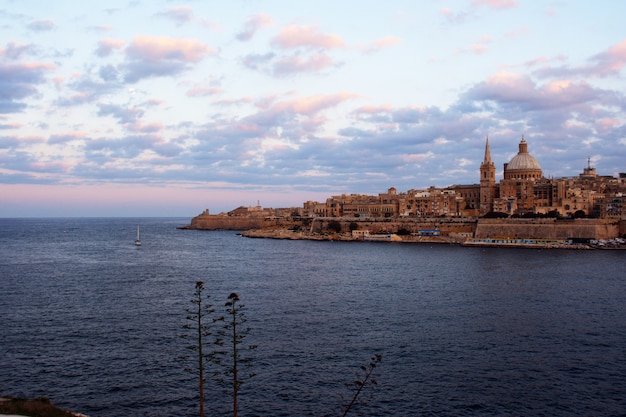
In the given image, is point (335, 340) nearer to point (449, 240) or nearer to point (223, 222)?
point (449, 240)

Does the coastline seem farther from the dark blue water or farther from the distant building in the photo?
the dark blue water

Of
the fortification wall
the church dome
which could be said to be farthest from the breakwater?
the church dome

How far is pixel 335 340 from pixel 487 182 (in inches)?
2936

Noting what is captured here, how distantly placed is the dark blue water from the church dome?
52839 millimetres

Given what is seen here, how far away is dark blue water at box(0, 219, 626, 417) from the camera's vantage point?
49.9 feet

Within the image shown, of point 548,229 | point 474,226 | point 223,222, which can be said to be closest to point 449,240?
point 474,226

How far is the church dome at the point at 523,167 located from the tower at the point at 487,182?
2.80m

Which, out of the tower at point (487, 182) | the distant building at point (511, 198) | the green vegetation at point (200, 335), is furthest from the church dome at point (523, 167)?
the green vegetation at point (200, 335)

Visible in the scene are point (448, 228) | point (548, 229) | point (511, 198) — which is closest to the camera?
point (548, 229)

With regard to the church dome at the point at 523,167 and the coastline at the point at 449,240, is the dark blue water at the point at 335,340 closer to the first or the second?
the coastline at the point at 449,240

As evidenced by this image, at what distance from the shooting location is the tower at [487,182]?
3479 inches

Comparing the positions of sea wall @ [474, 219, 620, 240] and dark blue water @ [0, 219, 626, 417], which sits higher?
sea wall @ [474, 219, 620, 240]

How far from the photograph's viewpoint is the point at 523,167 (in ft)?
294

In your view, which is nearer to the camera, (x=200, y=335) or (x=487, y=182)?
(x=200, y=335)
